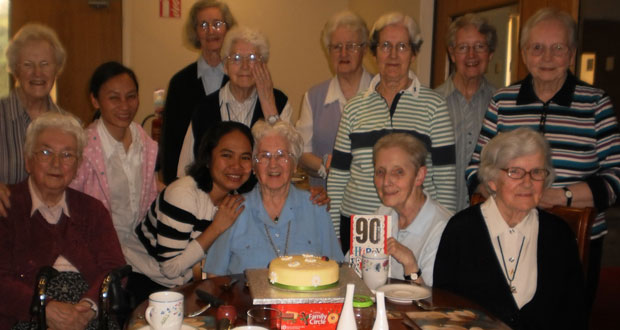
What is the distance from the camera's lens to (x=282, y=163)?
265 cm

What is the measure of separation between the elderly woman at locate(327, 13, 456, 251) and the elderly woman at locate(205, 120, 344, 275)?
303 millimetres

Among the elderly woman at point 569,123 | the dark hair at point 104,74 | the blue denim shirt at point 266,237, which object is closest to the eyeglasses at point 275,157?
the blue denim shirt at point 266,237

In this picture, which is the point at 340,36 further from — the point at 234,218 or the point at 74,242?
the point at 74,242

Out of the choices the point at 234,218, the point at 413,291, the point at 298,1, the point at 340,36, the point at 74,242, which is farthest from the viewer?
the point at 298,1

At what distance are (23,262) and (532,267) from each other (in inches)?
77.0

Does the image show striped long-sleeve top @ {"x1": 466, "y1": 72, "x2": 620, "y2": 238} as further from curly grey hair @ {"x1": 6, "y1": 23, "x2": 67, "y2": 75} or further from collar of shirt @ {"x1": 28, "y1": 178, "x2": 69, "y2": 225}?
curly grey hair @ {"x1": 6, "y1": 23, "x2": 67, "y2": 75}

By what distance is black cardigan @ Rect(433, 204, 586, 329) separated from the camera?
86.0 inches

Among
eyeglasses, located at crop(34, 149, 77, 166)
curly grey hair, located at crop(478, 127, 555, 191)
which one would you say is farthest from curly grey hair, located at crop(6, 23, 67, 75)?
curly grey hair, located at crop(478, 127, 555, 191)

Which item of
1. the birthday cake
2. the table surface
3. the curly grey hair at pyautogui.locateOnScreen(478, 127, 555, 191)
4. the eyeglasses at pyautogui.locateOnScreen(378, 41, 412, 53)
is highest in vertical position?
the eyeglasses at pyautogui.locateOnScreen(378, 41, 412, 53)

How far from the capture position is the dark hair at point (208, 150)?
9.31 ft

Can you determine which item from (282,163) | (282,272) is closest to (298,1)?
(282,163)

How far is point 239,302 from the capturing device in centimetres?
198

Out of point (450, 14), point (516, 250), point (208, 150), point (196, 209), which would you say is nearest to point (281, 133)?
point (208, 150)

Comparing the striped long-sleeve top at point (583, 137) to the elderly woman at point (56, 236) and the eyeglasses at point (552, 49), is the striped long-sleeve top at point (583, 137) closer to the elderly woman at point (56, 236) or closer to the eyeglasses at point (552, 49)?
the eyeglasses at point (552, 49)
